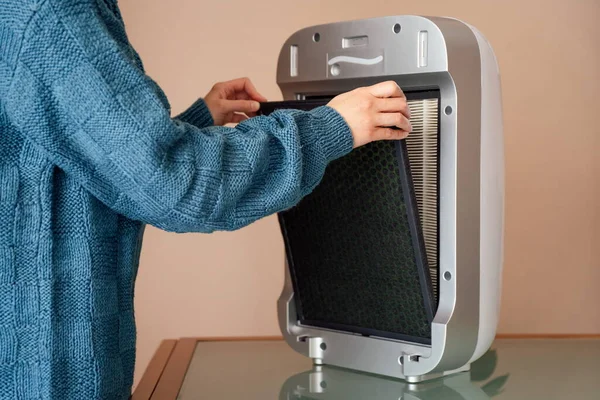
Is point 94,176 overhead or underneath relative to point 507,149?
overhead

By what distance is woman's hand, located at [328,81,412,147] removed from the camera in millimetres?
901

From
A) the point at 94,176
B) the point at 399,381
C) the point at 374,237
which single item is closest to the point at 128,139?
the point at 94,176

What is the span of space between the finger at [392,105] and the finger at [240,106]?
29 cm

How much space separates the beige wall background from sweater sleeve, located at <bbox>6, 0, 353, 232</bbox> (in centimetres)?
134

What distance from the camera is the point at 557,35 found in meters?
2.15

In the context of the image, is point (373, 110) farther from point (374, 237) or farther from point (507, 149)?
point (507, 149)

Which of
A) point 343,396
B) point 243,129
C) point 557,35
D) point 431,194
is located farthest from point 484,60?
point 557,35

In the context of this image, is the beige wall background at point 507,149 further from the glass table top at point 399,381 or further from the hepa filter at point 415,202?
the hepa filter at point 415,202

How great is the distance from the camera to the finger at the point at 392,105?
915 mm

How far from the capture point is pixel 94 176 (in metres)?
0.78

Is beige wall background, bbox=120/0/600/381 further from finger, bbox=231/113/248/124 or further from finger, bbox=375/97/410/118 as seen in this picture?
finger, bbox=375/97/410/118

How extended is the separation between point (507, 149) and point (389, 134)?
4.32ft

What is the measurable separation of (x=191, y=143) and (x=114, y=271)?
0.57 ft

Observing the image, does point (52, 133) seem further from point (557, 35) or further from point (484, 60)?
point (557, 35)
